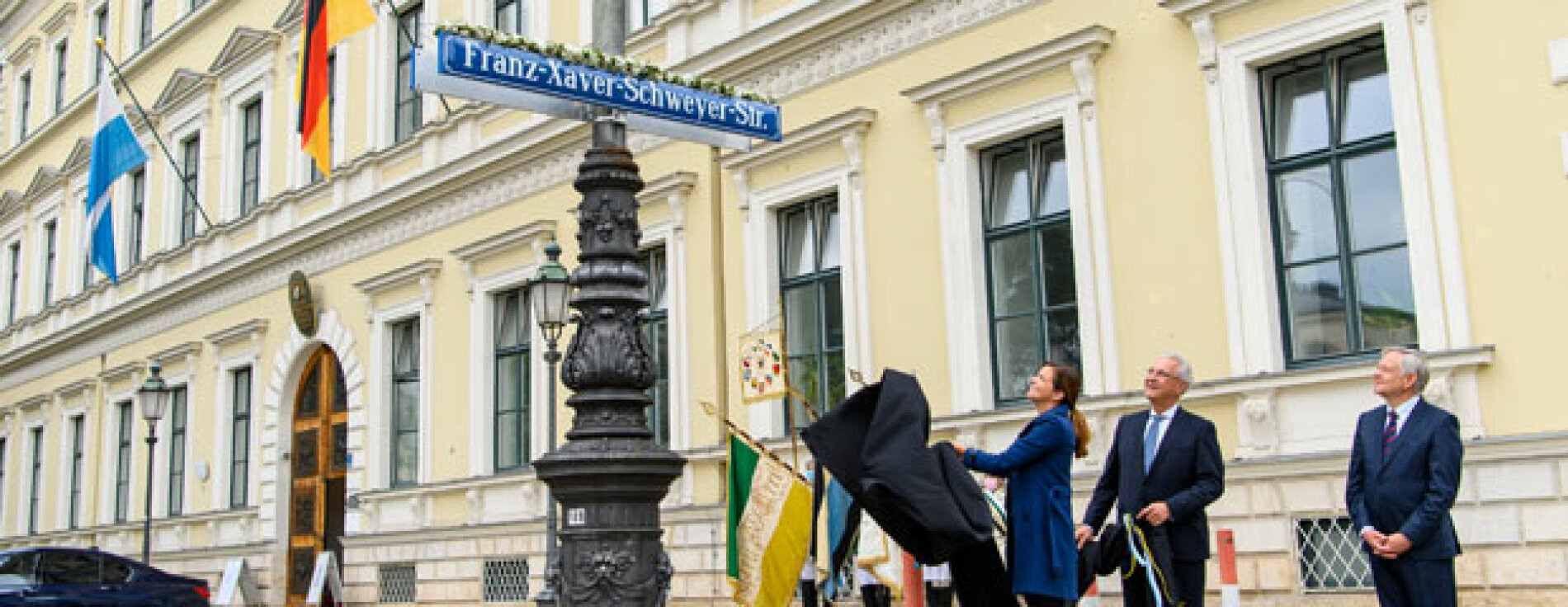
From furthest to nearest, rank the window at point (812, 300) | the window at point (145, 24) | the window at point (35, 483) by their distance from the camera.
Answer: the window at point (35, 483), the window at point (145, 24), the window at point (812, 300)

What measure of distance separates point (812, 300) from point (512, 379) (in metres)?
5.45

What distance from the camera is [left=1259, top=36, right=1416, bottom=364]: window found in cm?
1016

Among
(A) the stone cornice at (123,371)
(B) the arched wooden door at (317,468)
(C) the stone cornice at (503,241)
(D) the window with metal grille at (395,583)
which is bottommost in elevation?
(D) the window with metal grille at (395,583)

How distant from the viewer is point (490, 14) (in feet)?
64.1

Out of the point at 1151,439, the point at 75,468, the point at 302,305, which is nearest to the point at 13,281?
the point at 75,468

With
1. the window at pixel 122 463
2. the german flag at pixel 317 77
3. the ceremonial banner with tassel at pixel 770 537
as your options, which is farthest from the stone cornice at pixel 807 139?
the window at pixel 122 463

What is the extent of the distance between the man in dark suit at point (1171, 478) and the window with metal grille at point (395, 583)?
13520mm

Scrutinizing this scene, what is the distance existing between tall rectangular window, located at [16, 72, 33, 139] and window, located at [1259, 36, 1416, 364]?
105ft

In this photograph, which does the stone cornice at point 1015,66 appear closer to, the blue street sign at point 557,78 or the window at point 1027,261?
the window at point 1027,261

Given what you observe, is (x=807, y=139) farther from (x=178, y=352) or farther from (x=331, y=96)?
(x=178, y=352)

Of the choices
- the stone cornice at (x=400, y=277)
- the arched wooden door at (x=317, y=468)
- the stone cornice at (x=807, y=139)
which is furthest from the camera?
the arched wooden door at (x=317, y=468)

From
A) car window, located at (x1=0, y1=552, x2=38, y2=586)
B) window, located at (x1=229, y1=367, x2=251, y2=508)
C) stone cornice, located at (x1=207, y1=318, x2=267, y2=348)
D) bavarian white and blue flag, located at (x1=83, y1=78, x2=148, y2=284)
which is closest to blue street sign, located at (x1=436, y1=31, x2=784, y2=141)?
car window, located at (x1=0, y1=552, x2=38, y2=586)

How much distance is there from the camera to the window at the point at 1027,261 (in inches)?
484

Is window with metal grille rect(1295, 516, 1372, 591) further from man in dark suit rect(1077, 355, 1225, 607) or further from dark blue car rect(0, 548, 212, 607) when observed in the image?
dark blue car rect(0, 548, 212, 607)
